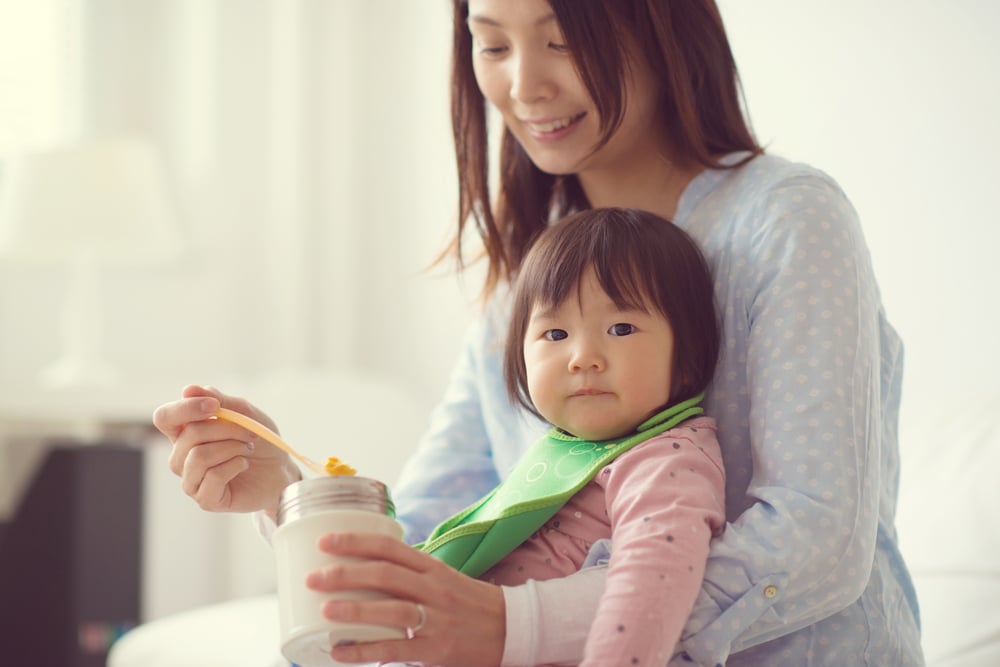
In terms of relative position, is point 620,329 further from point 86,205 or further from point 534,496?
point 86,205

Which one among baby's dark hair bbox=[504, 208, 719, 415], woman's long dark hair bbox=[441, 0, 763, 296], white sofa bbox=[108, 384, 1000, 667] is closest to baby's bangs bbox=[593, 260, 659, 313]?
baby's dark hair bbox=[504, 208, 719, 415]

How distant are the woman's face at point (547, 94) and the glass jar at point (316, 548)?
0.53 meters

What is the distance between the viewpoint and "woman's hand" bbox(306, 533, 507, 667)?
751mm

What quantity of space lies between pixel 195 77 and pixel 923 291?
229 centimetres

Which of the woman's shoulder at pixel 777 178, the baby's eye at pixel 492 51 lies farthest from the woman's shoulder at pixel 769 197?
the baby's eye at pixel 492 51

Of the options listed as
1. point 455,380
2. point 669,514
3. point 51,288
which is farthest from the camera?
point 51,288

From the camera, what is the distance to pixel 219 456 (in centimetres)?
102

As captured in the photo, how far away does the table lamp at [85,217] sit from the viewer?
2.59 meters

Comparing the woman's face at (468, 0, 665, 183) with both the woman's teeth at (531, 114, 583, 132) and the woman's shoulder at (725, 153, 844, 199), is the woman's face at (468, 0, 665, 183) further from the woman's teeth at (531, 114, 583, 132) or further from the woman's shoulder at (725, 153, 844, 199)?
the woman's shoulder at (725, 153, 844, 199)

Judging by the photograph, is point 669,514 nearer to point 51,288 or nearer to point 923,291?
point 923,291

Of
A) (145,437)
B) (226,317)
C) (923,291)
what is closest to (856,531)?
(923,291)

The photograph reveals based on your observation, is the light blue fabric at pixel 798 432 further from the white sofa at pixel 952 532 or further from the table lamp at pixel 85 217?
the table lamp at pixel 85 217

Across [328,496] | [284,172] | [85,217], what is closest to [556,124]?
[328,496]

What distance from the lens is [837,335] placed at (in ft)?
3.12
